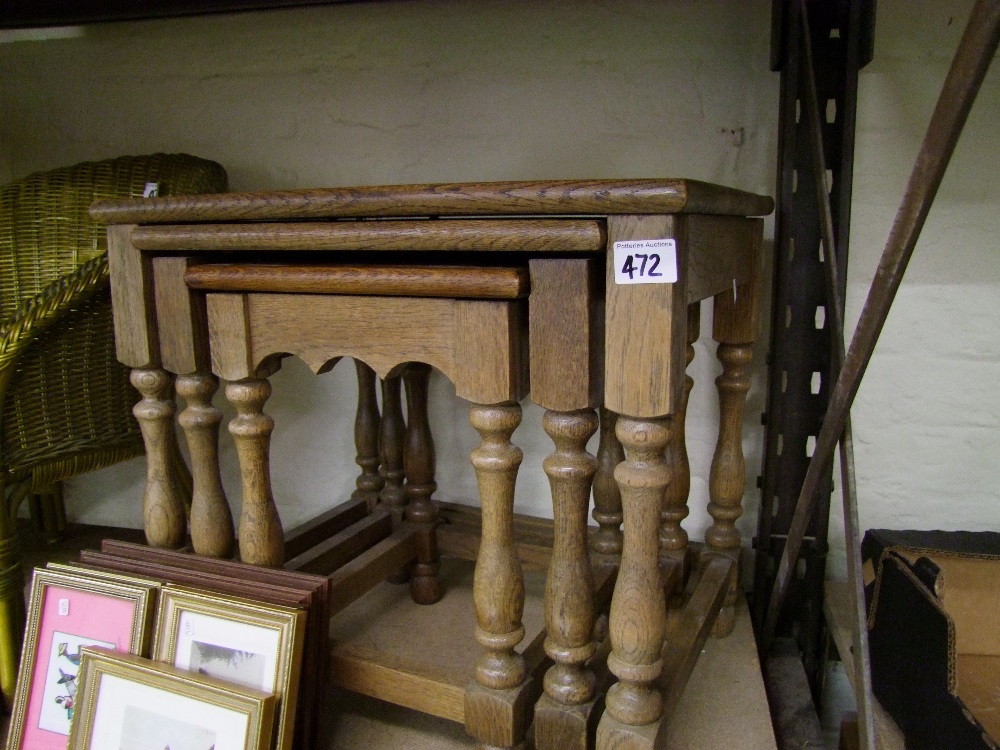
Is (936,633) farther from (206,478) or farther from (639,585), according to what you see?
(206,478)

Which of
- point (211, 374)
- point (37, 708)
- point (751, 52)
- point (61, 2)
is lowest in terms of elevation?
point (37, 708)

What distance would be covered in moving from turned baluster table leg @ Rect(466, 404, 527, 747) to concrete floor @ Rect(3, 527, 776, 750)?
174mm

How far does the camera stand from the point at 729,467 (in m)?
1.14

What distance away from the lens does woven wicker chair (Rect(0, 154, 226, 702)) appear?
1086mm

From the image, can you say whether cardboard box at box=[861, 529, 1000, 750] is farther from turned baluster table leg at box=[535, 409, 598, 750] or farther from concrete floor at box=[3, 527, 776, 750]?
turned baluster table leg at box=[535, 409, 598, 750]

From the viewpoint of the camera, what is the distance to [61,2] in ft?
4.26

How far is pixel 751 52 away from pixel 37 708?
55.9 inches

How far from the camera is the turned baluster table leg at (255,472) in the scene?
92 cm

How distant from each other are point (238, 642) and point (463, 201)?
55 centimetres

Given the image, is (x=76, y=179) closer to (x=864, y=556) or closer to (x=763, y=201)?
(x=763, y=201)

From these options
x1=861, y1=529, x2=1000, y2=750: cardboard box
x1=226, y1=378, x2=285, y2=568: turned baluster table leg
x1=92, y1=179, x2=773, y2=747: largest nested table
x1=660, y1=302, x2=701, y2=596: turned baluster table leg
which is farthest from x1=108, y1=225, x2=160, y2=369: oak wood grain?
x1=861, y1=529, x2=1000, y2=750: cardboard box

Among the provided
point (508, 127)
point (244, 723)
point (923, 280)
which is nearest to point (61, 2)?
point (508, 127)

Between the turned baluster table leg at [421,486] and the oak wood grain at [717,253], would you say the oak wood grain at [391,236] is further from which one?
the turned baluster table leg at [421,486]

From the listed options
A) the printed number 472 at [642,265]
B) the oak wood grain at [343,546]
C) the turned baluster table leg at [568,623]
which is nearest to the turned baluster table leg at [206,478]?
the oak wood grain at [343,546]
